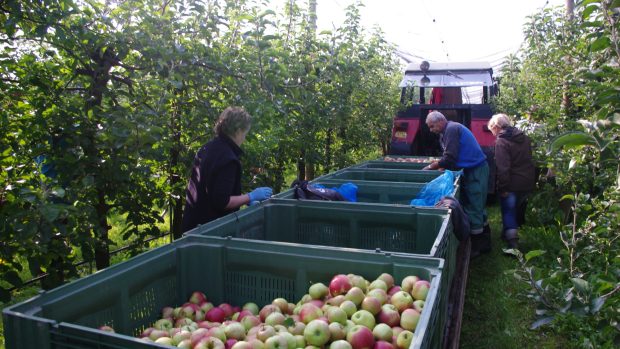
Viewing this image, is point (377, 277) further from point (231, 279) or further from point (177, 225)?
point (177, 225)

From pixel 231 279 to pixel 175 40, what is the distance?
1992 millimetres

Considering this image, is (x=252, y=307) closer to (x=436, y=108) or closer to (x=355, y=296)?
(x=355, y=296)

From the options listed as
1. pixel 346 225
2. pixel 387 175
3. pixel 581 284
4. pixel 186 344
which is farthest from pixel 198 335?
pixel 387 175

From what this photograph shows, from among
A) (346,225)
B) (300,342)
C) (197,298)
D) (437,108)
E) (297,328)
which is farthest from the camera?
(437,108)

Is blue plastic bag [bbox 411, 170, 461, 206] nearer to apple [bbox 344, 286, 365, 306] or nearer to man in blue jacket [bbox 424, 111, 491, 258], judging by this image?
man in blue jacket [bbox 424, 111, 491, 258]

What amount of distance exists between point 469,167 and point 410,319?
4.20 m

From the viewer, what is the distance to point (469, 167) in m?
5.67

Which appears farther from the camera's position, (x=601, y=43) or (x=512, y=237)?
(x=512, y=237)

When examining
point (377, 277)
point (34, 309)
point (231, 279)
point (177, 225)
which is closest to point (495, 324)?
point (377, 277)

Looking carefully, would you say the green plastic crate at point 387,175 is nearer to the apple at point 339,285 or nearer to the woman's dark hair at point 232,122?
the woman's dark hair at point 232,122

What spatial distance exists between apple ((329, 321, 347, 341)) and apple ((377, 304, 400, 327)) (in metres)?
0.21

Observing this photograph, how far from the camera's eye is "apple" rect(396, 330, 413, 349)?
1669 mm

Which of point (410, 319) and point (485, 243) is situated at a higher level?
point (410, 319)

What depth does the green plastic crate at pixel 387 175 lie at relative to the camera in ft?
16.9
